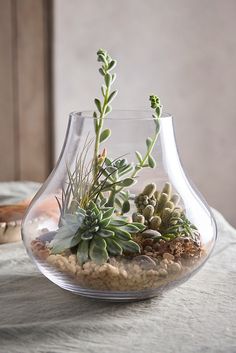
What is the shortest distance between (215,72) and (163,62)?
0.68 ft

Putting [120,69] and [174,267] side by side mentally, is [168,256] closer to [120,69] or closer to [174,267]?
[174,267]

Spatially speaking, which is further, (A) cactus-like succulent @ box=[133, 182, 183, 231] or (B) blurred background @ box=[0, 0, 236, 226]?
(B) blurred background @ box=[0, 0, 236, 226]

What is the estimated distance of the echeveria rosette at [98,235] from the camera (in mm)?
835

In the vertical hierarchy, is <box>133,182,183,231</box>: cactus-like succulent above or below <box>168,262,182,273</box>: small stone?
above

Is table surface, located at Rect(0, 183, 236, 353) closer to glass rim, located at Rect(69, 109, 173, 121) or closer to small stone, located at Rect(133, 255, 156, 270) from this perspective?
small stone, located at Rect(133, 255, 156, 270)

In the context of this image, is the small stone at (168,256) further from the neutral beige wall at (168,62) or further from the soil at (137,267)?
the neutral beige wall at (168,62)

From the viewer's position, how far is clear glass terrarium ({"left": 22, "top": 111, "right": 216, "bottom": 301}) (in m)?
0.85

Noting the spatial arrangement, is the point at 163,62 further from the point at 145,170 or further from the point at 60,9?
the point at 145,170

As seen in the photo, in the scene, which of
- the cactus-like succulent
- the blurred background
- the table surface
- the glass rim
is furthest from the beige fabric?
the blurred background

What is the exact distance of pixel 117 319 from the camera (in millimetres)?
833

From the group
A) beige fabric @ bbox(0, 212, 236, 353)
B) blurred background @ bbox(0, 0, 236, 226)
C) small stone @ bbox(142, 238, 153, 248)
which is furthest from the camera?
blurred background @ bbox(0, 0, 236, 226)

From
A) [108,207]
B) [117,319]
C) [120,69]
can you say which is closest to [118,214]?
[108,207]

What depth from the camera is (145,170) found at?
0.91 m

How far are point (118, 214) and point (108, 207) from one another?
2cm
